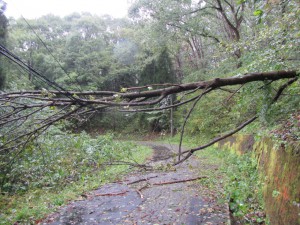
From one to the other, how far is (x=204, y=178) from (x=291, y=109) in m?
3.69

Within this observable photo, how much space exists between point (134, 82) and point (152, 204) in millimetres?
25510

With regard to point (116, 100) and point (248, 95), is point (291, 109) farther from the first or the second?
point (116, 100)

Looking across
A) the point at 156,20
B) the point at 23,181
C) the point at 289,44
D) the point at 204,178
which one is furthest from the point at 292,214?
the point at 156,20

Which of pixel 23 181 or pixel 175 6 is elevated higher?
pixel 175 6

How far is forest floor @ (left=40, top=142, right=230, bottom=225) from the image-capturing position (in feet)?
16.6

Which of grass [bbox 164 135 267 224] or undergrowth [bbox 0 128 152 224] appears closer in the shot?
grass [bbox 164 135 267 224]

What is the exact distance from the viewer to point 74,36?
2838cm

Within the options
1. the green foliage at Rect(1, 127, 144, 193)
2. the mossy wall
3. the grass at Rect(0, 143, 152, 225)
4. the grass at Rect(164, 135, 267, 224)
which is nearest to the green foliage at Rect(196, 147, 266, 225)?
the grass at Rect(164, 135, 267, 224)

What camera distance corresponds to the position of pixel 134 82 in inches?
1211

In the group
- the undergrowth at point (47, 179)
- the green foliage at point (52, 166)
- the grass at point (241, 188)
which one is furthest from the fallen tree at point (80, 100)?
the green foliage at point (52, 166)

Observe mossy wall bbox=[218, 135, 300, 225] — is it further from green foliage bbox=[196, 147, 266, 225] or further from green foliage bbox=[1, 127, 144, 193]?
green foliage bbox=[1, 127, 144, 193]

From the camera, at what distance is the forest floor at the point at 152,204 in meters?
Answer: 5.05

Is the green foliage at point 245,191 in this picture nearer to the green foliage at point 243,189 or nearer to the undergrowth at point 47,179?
the green foliage at point 243,189

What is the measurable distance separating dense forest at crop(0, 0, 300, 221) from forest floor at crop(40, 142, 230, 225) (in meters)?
1.31
